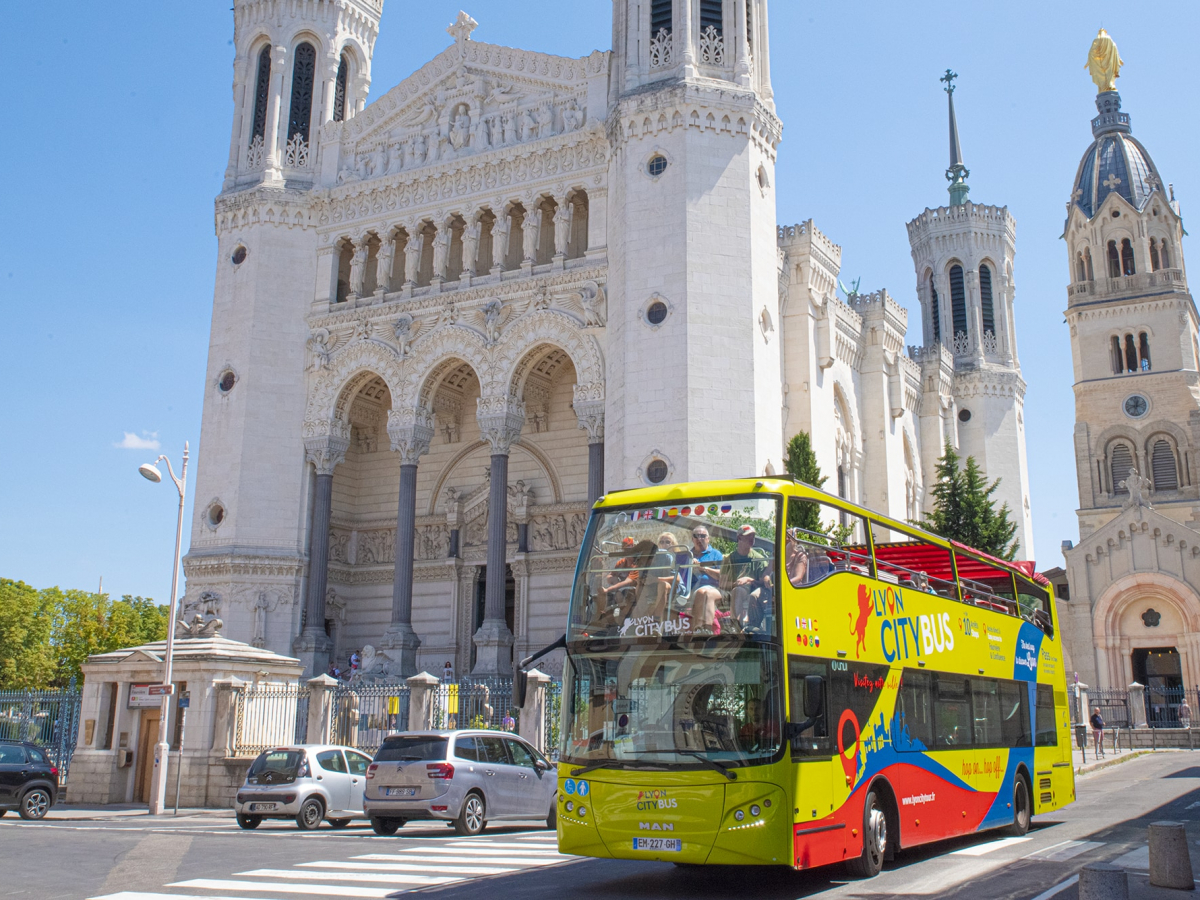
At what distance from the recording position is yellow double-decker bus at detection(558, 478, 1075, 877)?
33.4 feet

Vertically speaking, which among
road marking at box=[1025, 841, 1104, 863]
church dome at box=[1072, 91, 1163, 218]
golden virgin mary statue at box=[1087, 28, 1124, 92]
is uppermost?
golden virgin mary statue at box=[1087, 28, 1124, 92]

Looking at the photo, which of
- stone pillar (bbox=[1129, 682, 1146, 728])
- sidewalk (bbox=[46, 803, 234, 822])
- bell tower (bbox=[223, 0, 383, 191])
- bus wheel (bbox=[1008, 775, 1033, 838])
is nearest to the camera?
bus wheel (bbox=[1008, 775, 1033, 838])

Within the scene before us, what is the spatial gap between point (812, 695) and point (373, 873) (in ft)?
17.6

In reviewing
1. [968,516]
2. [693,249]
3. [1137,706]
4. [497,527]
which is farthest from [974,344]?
[497,527]

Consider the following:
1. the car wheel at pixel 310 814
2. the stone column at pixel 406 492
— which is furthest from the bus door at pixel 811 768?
the stone column at pixel 406 492

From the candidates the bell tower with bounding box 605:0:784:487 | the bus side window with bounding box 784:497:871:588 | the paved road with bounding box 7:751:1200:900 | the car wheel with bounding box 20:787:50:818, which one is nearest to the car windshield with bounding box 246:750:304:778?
the paved road with bounding box 7:751:1200:900

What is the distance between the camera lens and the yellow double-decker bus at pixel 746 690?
33.4 ft

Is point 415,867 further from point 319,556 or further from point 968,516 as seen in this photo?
point 968,516

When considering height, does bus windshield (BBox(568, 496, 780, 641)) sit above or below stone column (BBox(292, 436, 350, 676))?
below

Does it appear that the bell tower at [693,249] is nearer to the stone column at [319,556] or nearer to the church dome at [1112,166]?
the stone column at [319,556]

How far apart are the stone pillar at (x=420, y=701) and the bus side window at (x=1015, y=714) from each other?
12.2 m

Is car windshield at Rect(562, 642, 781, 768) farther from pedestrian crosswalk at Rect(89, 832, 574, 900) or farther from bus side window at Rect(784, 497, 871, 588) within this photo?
pedestrian crosswalk at Rect(89, 832, 574, 900)

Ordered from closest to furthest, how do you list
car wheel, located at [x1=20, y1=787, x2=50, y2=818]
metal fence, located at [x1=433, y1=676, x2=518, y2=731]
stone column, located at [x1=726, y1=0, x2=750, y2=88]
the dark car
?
the dark car, car wheel, located at [x1=20, y1=787, x2=50, y2=818], metal fence, located at [x1=433, y1=676, x2=518, y2=731], stone column, located at [x1=726, y1=0, x2=750, y2=88]

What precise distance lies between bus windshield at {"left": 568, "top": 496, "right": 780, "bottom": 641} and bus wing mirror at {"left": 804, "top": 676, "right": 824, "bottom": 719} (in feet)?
1.87
